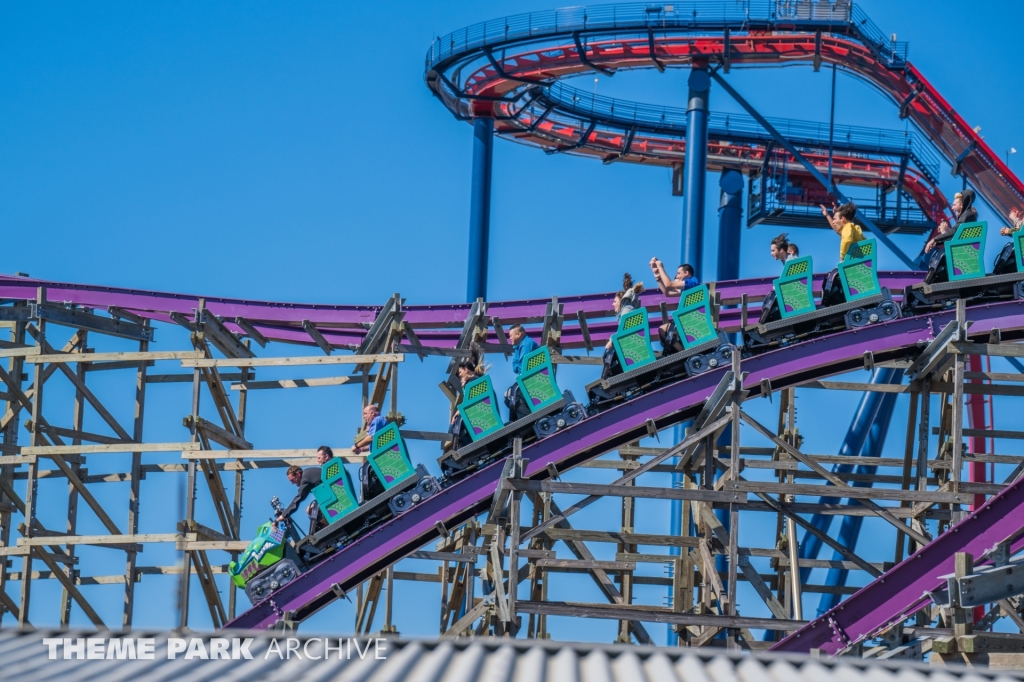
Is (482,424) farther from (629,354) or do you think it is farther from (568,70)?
(568,70)

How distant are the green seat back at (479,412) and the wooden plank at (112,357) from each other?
10.2 ft

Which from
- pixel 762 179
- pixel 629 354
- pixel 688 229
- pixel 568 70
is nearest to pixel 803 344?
pixel 629 354

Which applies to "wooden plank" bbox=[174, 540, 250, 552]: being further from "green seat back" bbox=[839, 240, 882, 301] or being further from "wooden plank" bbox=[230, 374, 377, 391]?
"green seat back" bbox=[839, 240, 882, 301]

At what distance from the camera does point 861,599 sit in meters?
10.8

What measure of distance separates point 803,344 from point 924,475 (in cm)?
147

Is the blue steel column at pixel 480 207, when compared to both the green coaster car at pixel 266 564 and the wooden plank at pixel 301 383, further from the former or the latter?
the green coaster car at pixel 266 564

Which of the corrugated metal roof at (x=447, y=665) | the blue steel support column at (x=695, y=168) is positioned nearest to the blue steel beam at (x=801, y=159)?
the blue steel support column at (x=695, y=168)

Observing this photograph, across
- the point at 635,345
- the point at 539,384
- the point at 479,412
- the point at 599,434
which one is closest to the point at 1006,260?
the point at 635,345

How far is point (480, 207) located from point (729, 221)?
428 cm

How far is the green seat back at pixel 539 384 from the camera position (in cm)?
1278

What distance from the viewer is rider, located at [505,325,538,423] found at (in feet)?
42.1

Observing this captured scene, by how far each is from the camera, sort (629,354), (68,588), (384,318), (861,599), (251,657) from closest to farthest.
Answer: (251,657), (861,599), (629,354), (68,588), (384,318)

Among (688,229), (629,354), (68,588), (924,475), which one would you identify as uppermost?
(688,229)

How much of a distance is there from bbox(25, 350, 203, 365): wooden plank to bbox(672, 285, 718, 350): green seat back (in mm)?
4613
